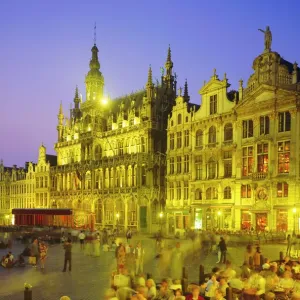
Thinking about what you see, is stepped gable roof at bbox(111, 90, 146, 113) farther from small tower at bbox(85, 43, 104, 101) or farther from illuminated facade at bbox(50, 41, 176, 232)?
small tower at bbox(85, 43, 104, 101)

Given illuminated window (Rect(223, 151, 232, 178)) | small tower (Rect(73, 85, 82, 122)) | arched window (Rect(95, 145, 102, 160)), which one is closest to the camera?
illuminated window (Rect(223, 151, 232, 178))

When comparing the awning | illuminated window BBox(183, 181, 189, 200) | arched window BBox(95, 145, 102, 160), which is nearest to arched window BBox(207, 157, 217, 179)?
illuminated window BBox(183, 181, 189, 200)

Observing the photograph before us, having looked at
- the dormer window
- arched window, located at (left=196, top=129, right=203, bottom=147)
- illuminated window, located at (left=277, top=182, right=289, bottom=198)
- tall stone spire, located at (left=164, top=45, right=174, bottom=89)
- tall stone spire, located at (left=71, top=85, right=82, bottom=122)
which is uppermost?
tall stone spire, located at (left=164, top=45, right=174, bottom=89)

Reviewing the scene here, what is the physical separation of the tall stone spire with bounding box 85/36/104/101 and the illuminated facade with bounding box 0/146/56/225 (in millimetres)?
15649

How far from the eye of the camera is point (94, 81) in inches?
3051

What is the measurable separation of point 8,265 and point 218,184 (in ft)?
94.8

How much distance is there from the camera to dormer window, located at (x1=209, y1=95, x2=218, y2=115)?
52.1 metres

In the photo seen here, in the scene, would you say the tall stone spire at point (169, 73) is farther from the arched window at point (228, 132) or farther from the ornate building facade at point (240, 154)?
the arched window at point (228, 132)

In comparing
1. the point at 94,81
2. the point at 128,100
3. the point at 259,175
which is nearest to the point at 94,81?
the point at 94,81

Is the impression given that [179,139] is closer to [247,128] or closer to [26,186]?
[247,128]

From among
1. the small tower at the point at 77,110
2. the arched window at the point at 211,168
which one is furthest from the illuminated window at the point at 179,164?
the small tower at the point at 77,110

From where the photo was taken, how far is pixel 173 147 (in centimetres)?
5784

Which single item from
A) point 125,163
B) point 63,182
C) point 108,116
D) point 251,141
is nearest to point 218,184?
point 251,141

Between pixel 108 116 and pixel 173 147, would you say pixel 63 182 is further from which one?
pixel 173 147
